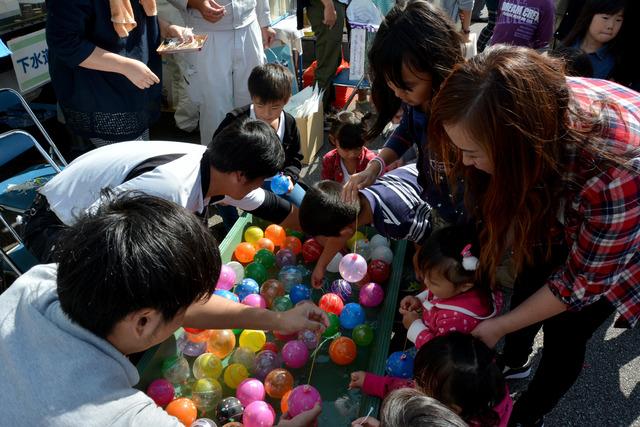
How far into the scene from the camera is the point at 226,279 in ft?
8.71

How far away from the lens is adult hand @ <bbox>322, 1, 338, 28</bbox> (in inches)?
188

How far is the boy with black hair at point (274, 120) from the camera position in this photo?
2814mm

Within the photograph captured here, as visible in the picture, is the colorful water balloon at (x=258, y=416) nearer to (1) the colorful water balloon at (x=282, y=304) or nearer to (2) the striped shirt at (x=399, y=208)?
(1) the colorful water balloon at (x=282, y=304)

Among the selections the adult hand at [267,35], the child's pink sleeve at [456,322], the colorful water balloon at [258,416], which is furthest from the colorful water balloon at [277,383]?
the adult hand at [267,35]

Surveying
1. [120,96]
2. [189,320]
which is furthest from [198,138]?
[189,320]

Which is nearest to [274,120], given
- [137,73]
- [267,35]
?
[137,73]

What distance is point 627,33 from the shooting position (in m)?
3.06

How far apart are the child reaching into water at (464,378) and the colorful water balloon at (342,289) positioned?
955 mm

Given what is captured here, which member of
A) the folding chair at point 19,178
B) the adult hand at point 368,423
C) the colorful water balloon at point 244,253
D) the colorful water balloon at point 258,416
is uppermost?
the adult hand at point 368,423

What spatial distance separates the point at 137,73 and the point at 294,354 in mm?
1714

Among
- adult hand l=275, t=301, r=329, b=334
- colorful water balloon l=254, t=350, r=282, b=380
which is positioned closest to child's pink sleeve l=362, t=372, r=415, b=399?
adult hand l=275, t=301, r=329, b=334

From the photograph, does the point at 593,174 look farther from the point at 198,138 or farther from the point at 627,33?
the point at 198,138

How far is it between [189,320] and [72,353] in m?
0.75

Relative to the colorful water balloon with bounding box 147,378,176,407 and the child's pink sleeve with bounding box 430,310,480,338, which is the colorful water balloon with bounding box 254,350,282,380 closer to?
the colorful water balloon with bounding box 147,378,176,407
